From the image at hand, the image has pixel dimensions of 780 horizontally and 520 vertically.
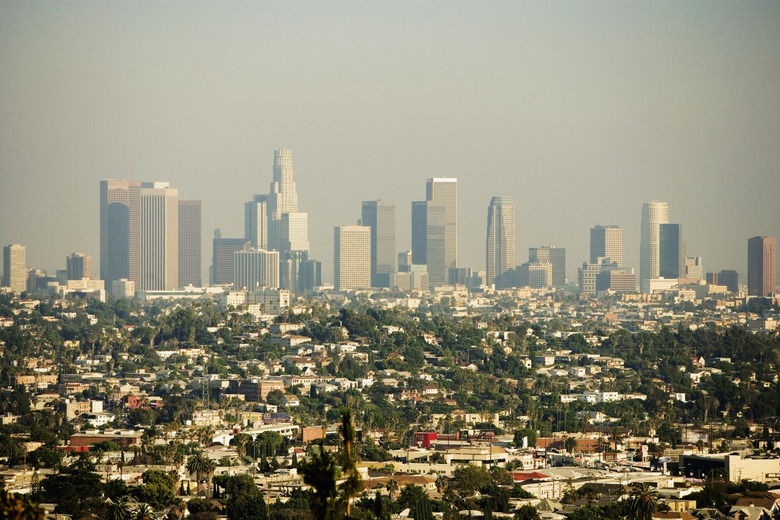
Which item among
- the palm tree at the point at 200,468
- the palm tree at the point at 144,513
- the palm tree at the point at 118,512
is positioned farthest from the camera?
the palm tree at the point at 200,468

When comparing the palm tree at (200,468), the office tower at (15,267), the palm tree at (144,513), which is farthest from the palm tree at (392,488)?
the office tower at (15,267)

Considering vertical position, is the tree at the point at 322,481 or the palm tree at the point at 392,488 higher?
the tree at the point at 322,481

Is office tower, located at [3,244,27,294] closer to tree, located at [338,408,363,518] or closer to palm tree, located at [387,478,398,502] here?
palm tree, located at [387,478,398,502]

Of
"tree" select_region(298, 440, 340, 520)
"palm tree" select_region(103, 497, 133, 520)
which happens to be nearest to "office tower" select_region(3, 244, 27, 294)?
"palm tree" select_region(103, 497, 133, 520)

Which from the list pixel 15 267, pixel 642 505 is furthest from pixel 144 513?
pixel 15 267

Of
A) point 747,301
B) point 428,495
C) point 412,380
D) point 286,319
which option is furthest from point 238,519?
point 747,301

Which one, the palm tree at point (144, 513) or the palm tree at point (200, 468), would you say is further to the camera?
the palm tree at point (200, 468)

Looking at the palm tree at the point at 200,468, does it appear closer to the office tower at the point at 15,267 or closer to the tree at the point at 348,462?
the tree at the point at 348,462

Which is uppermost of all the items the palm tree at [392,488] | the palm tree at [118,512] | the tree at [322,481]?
the tree at [322,481]

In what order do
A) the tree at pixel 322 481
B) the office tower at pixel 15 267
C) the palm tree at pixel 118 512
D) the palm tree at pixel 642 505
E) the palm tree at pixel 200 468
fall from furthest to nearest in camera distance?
1. the office tower at pixel 15 267
2. the palm tree at pixel 200 468
3. the palm tree at pixel 642 505
4. the palm tree at pixel 118 512
5. the tree at pixel 322 481

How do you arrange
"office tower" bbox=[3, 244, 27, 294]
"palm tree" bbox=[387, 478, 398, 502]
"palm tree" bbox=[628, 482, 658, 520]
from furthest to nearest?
1. "office tower" bbox=[3, 244, 27, 294]
2. "palm tree" bbox=[387, 478, 398, 502]
3. "palm tree" bbox=[628, 482, 658, 520]
